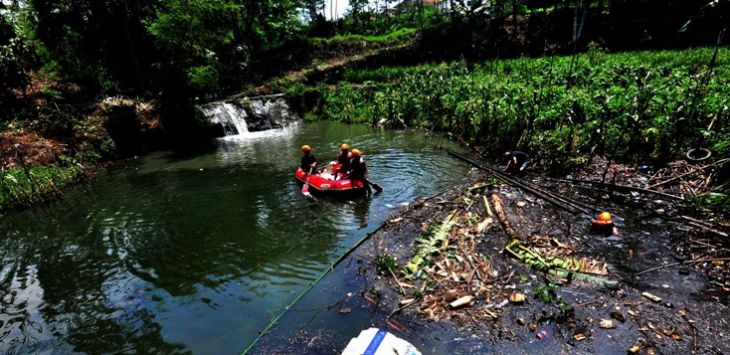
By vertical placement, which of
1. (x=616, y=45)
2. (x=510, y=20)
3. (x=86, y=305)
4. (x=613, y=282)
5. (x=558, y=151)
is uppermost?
(x=510, y=20)

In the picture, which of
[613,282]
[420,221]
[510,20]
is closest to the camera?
[613,282]

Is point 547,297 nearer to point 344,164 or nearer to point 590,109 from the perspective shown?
point 344,164

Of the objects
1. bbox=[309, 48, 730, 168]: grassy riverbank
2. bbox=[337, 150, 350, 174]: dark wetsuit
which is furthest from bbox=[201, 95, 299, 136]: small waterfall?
bbox=[337, 150, 350, 174]: dark wetsuit

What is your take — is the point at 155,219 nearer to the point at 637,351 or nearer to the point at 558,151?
the point at 637,351

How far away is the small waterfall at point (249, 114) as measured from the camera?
23516mm

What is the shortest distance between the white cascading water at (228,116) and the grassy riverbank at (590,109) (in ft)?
27.7

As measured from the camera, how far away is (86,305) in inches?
273

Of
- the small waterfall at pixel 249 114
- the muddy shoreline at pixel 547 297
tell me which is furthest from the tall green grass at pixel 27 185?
the muddy shoreline at pixel 547 297

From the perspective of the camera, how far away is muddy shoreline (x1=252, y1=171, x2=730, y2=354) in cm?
504

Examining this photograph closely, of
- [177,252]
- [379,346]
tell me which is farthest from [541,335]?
[177,252]

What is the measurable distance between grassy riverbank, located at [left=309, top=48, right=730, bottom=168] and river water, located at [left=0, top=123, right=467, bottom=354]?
2728 millimetres

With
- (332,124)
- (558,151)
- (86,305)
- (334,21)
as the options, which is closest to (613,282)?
(558,151)

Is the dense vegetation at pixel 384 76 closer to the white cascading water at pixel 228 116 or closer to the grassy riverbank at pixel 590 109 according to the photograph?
the grassy riverbank at pixel 590 109

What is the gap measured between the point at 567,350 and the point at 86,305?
7894mm
